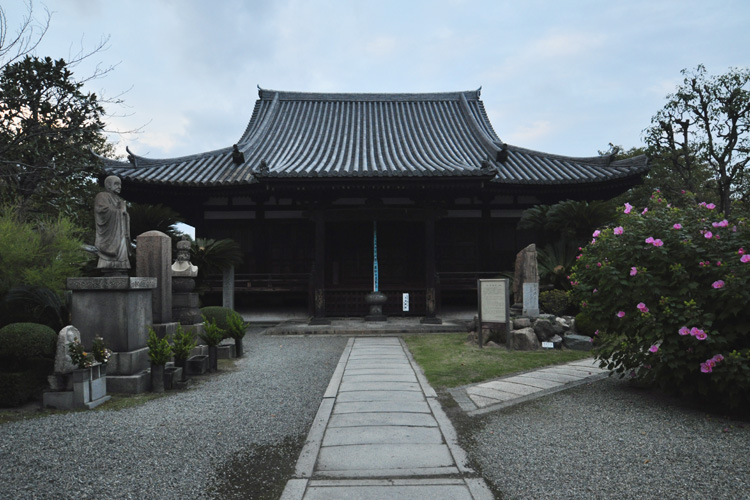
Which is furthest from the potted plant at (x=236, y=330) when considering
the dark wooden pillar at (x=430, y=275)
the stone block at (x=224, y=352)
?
the dark wooden pillar at (x=430, y=275)

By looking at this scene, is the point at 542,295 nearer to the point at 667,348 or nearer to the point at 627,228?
the point at 627,228

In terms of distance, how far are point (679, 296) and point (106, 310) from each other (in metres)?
7.22

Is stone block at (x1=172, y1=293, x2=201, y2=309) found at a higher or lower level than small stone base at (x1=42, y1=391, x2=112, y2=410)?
higher

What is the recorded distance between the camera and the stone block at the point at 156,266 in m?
7.68

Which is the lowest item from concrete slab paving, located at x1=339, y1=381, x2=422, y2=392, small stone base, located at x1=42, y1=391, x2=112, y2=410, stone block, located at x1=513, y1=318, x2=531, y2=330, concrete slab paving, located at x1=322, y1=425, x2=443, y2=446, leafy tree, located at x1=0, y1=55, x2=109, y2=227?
concrete slab paving, located at x1=339, y1=381, x2=422, y2=392

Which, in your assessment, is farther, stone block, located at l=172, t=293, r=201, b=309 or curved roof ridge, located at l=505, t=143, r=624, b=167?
curved roof ridge, located at l=505, t=143, r=624, b=167

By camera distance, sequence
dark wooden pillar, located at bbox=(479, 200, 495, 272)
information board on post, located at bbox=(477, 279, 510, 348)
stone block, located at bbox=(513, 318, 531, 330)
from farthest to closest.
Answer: dark wooden pillar, located at bbox=(479, 200, 495, 272) → stone block, located at bbox=(513, 318, 531, 330) → information board on post, located at bbox=(477, 279, 510, 348)

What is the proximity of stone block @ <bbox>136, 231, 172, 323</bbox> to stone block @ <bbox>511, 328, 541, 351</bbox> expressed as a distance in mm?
6766

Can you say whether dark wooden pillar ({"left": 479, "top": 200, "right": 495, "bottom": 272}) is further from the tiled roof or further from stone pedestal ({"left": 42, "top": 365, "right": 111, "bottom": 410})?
stone pedestal ({"left": 42, "top": 365, "right": 111, "bottom": 410})

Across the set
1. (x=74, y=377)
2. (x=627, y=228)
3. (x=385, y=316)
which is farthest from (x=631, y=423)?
(x=385, y=316)

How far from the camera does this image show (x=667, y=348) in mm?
4699

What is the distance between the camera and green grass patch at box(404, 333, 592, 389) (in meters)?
6.58

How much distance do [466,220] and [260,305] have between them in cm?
752

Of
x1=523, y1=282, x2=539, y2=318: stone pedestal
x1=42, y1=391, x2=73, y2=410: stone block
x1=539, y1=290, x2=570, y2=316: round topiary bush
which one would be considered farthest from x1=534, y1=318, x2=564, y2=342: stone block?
x1=42, y1=391, x2=73, y2=410: stone block
